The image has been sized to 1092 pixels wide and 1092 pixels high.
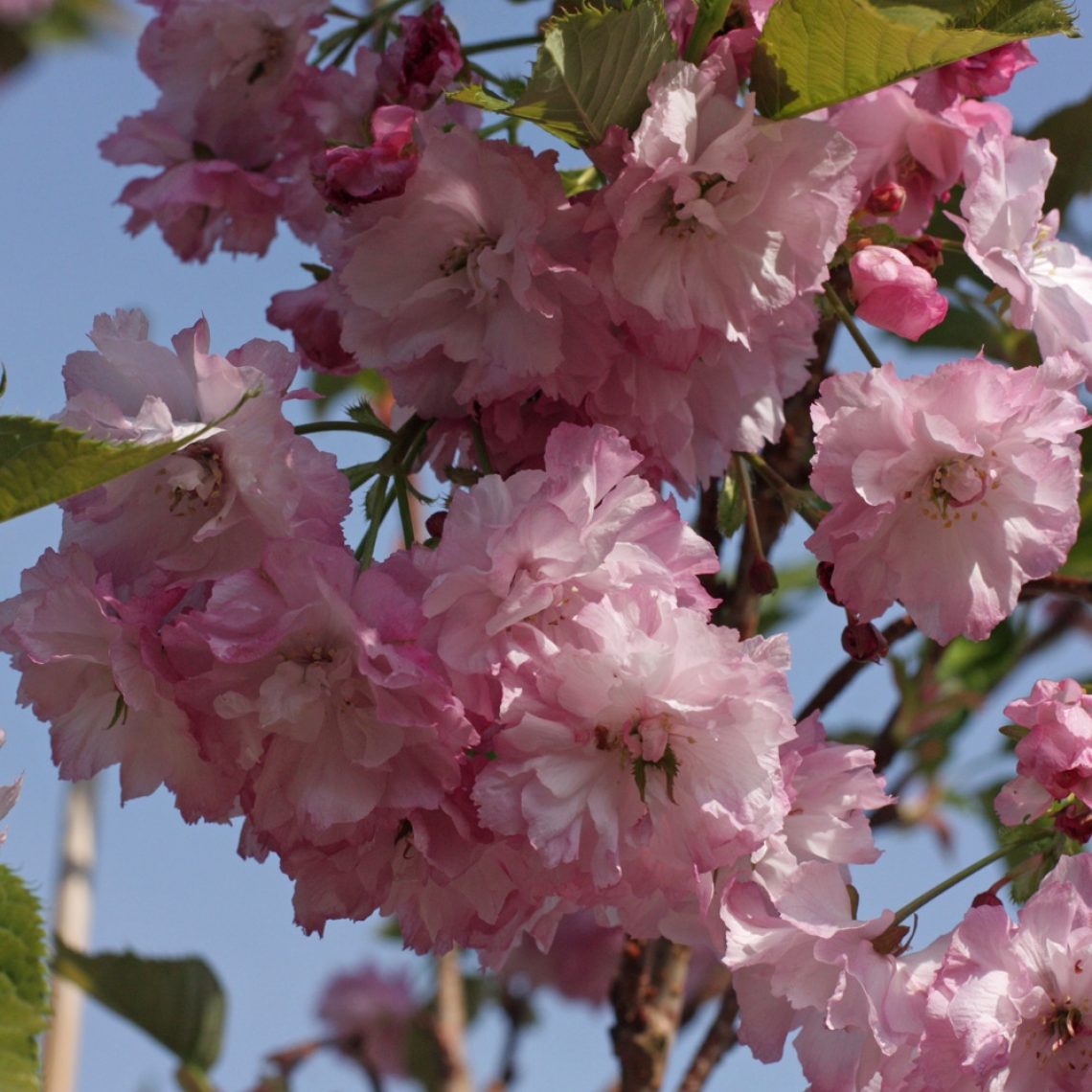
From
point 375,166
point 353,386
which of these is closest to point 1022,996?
point 375,166

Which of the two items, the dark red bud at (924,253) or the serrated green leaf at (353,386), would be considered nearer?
the dark red bud at (924,253)

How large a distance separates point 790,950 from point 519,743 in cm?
28

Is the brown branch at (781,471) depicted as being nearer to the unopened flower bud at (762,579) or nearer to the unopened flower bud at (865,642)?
the unopened flower bud at (762,579)

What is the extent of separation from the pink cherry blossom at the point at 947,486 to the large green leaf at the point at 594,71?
9.2 inches

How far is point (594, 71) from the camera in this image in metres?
0.96

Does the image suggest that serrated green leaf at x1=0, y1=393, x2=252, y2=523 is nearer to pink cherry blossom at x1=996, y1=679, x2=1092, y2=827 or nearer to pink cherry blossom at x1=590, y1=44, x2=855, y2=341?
pink cherry blossom at x1=590, y1=44, x2=855, y2=341

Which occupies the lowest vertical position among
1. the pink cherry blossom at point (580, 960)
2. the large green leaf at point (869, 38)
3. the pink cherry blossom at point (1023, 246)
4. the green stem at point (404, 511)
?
the pink cherry blossom at point (580, 960)

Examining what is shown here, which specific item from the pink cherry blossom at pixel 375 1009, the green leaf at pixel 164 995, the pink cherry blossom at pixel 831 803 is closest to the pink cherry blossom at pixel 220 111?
the pink cherry blossom at pixel 831 803

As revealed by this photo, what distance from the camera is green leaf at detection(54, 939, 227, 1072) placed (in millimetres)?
1813

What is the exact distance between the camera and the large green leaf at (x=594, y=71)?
0.94m

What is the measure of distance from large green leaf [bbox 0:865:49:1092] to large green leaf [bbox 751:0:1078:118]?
695mm

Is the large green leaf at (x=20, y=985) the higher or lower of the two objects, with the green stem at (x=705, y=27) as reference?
lower

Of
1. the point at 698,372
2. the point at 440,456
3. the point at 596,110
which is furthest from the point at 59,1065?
the point at 596,110

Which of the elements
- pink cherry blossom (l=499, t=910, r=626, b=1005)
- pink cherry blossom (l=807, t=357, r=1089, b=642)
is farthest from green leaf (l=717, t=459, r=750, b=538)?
pink cherry blossom (l=499, t=910, r=626, b=1005)
